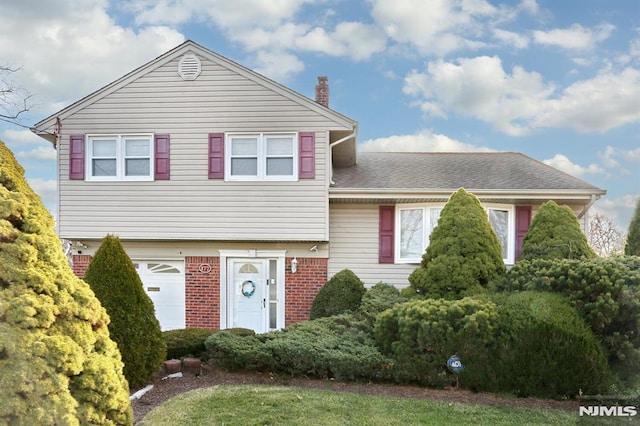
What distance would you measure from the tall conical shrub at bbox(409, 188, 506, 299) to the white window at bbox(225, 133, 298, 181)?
344 centimetres

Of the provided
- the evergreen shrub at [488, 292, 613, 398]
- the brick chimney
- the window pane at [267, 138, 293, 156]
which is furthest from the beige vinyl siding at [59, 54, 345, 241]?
the evergreen shrub at [488, 292, 613, 398]

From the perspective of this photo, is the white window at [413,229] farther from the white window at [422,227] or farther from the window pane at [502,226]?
the window pane at [502,226]

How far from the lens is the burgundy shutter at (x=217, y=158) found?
1000 cm

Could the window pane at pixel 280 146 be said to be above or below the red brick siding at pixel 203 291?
above

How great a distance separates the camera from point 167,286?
1066cm

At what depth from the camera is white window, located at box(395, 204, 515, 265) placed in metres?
10.2

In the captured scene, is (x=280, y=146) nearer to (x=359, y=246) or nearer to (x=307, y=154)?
(x=307, y=154)

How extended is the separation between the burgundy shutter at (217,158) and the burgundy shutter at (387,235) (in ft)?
12.5

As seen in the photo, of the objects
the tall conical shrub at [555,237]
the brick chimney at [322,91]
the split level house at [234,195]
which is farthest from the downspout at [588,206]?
the brick chimney at [322,91]

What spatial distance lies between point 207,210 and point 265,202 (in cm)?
132

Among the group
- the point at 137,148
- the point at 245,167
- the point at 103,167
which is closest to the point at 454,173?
the point at 245,167

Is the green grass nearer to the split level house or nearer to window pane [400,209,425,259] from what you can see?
the split level house

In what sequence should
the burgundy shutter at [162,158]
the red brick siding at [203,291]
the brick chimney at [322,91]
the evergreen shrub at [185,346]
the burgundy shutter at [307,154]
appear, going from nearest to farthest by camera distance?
the evergreen shrub at [185,346], the burgundy shutter at [307,154], the burgundy shutter at [162,158], the red brick siding at [203,291], the brick chimney at [322,91]

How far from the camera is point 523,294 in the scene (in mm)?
6586
